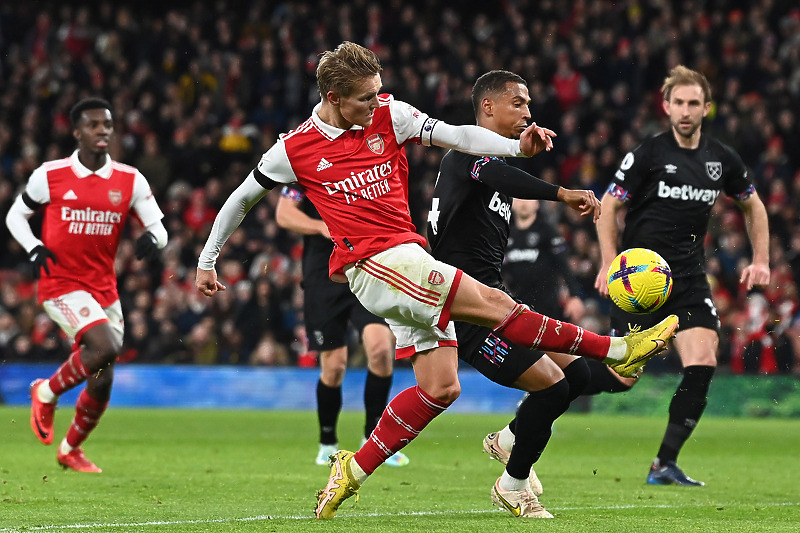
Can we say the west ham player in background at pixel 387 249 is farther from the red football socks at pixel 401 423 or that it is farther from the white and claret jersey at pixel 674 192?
the white and claret jersey at pixel 674 192

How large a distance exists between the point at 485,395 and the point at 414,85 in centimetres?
512

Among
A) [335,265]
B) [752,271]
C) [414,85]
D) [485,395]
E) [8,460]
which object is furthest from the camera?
[414,85]

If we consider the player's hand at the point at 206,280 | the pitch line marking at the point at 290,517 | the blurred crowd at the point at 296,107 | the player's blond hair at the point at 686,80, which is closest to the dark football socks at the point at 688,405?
the pitch line marking at the point at 290,517

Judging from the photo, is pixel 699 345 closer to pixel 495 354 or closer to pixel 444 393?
pixel 495 354

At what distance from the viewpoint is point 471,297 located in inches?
208

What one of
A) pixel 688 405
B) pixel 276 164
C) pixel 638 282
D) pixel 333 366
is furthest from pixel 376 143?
pixel 333 366

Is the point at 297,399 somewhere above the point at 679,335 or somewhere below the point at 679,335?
below

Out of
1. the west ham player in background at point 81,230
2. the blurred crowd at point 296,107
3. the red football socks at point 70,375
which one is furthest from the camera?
the blurred crowd at point 296,107

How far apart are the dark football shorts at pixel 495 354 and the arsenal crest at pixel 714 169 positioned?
100 inches

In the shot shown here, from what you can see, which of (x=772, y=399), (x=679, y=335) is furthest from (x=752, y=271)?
(x=772, y=399)

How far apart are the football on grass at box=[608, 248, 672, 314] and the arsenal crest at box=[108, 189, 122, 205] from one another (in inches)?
148

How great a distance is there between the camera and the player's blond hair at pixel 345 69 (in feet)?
17.7

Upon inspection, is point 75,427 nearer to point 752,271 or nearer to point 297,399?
point 752,271

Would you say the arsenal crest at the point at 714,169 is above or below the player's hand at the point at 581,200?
below
